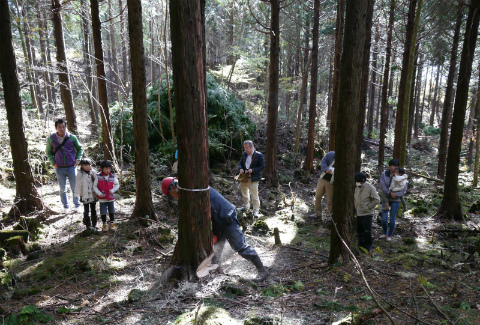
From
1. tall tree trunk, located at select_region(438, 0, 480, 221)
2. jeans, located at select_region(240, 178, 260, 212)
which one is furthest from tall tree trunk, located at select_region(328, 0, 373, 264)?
tall tree trunk, located at select_region(438, 0, 480, 221)

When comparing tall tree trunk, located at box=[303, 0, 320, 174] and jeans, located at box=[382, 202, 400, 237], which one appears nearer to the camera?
jeans, located at box=[382, 202, 400, 237]

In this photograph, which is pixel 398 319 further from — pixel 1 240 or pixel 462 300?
pixel 1 240

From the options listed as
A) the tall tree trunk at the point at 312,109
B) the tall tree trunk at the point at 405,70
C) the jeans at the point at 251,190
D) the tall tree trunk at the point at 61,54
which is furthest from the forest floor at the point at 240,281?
the tall tree trunk at the point at 312,109

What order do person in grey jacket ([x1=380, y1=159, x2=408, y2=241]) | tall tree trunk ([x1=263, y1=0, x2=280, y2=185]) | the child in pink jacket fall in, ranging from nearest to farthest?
the child in pink jacket < person in grey jacket ([x1=380, y1=159, x2=408, y2=241]) < tall tree trunk ([x1=263, y1=0, x2=280, y2=185])

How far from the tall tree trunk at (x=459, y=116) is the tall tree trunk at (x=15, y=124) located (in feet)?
36.3

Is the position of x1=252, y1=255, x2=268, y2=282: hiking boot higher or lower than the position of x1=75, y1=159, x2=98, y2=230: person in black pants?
lower

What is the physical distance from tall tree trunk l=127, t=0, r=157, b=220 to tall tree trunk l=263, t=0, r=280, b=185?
19.1ft

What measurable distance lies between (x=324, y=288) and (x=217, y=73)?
50.1ft

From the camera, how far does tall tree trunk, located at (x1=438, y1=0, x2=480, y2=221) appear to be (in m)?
8.38

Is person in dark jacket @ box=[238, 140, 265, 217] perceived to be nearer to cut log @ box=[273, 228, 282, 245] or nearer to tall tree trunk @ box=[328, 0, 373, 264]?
cut log @ box=[273, 228, 282, 245]

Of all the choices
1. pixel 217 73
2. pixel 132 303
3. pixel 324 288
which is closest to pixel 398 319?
pixel 324 288

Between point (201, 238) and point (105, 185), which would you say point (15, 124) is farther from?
point (201, 238)

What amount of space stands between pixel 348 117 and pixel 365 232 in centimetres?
334

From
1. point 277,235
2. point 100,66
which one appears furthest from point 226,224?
point 100,66
